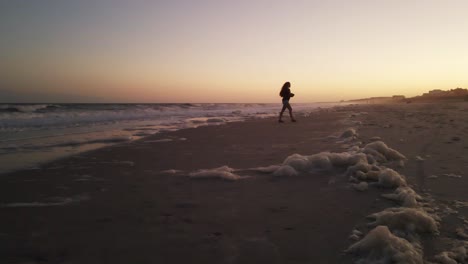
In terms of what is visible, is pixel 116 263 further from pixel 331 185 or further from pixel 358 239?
pixel 331 185

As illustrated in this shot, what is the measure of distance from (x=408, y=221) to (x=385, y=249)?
0.51m

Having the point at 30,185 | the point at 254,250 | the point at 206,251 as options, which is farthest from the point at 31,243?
the point at 30,185

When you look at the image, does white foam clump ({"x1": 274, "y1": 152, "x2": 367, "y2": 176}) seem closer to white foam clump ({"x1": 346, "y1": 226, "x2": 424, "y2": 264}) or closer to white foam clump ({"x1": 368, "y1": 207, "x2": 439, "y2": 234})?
white foam clump ({"x1": 368, "y1": 207, "x2": 439, "y2": 234})

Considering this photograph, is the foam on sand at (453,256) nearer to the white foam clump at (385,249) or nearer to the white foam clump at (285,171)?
the white foam clump at (385,249)

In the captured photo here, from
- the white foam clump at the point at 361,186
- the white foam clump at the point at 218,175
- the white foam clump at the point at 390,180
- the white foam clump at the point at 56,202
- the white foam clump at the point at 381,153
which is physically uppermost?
the white foam clump at the point at 381,153

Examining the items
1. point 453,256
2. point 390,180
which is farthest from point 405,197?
point 453,256

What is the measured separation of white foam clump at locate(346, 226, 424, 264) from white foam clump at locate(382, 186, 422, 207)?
29.3 inches

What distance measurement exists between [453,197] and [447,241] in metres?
0.98

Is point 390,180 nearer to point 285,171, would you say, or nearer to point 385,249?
point 285,171

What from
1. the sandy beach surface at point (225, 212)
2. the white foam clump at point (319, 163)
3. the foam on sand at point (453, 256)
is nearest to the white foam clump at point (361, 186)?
the sandy beach surface at point (225, 212)

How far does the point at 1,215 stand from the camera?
2.78m

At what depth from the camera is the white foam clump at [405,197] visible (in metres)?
2.61

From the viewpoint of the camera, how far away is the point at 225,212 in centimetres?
272

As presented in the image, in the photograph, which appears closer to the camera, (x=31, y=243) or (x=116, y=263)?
(x=116, y=263)
